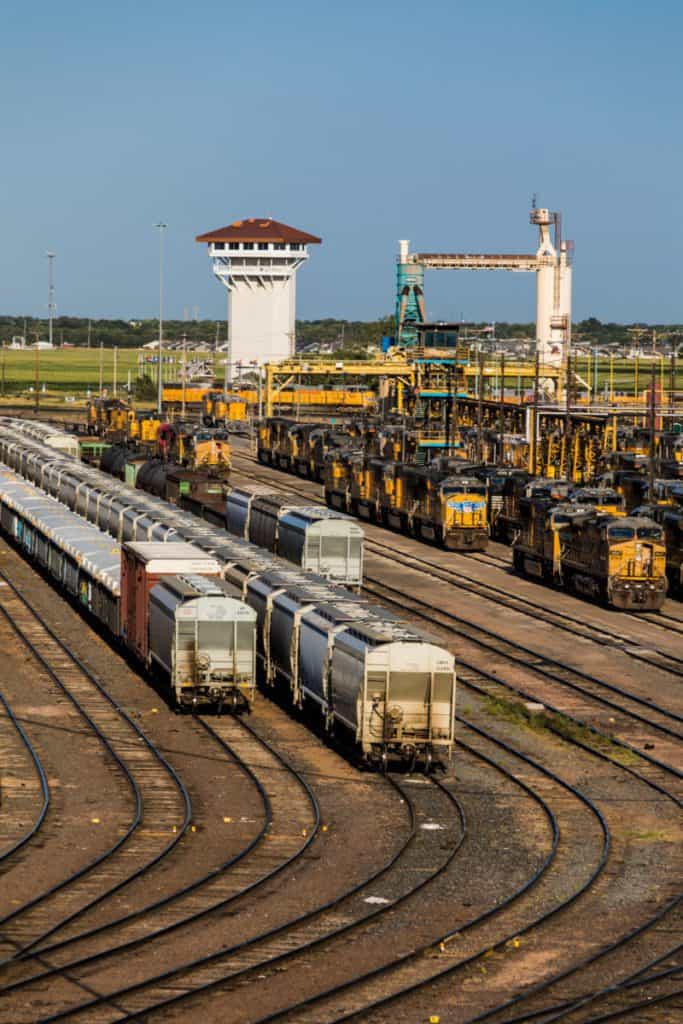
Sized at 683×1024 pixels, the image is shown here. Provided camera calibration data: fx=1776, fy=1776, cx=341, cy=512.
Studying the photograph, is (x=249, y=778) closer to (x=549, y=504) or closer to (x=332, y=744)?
(x=332, y=744)

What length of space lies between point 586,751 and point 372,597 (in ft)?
77.8

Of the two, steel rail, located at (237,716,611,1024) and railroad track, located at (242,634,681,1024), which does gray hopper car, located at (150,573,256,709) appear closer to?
steel rail, located at (237,716,611,1024)

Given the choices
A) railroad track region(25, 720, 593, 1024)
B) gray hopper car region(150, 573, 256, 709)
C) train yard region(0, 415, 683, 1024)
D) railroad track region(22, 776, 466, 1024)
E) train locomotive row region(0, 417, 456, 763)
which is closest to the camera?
railroad track region(25, 720, 593, 1024)

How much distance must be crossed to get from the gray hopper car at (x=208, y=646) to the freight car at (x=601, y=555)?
2224 centimetres

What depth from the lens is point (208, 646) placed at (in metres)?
40.4

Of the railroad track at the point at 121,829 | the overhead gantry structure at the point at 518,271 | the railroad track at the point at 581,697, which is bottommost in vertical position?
the railroad track at the point at 581,697

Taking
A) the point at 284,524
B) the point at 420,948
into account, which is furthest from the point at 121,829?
the point at 284,524

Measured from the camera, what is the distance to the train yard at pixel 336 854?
2411 centimetres

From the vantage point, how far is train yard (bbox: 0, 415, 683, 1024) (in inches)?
949

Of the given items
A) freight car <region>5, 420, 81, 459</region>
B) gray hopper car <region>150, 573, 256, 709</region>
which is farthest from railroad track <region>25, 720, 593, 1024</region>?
freight car <region>5, 420, 81, 459</region>

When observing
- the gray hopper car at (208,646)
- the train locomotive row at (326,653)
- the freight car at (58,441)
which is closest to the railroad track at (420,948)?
the train locomotive row at (326,653)

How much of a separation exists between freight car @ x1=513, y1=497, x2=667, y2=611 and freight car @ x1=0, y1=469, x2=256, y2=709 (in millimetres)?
16865

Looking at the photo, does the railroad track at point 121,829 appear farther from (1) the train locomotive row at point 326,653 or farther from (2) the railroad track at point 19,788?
(1) the train locomotive row at point 326,653

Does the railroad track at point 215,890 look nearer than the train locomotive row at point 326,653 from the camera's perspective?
Yes
